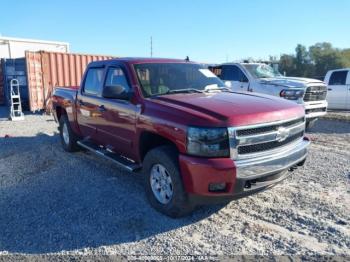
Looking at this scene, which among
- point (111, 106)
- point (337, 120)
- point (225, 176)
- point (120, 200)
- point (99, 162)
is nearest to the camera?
point (225, 176)

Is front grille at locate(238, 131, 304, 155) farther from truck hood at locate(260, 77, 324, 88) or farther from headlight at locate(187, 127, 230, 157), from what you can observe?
truck hood at locate(260, 77, 324, 88)

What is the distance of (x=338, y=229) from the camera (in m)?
3.80

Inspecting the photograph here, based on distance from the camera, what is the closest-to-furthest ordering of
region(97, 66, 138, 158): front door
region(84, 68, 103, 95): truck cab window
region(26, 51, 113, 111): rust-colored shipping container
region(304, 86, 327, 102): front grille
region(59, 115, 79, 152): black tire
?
region(97, 66, 138, 158): front door < region(84, 68, 103, 95): truck cab window < region(59, 115, 79, 152): black tire < region(304, 86, 327, 102): front grille < region(26, 51, 113, 111): rust-colored shipping container

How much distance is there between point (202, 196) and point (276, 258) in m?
0.95

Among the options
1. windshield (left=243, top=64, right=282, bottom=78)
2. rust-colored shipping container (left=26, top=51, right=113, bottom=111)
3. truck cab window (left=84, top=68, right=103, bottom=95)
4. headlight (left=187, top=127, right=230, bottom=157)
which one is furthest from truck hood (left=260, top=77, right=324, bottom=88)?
rust-colored shipping container (left=26, top=51, right=113, bottom=111)

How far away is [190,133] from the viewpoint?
364cm

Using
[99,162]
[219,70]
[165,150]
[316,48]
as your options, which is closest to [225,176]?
[165,150]

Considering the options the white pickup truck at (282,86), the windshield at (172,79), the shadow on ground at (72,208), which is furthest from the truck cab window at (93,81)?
the white pickup truck at (282,86)

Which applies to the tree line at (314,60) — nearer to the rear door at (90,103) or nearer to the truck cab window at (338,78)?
the truck cab window at (338,78)

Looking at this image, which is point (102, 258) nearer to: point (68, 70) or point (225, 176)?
point (225, 176)

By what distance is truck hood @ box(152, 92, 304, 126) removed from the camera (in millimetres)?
3639

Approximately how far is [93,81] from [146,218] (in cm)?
303

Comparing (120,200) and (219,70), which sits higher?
Result: (219,70)

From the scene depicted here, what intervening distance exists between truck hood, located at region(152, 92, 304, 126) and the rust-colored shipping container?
1131cm
